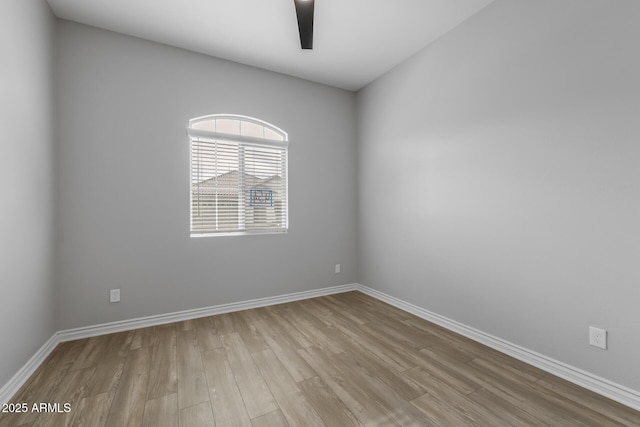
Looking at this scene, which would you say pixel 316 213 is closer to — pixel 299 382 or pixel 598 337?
pixel 299 382

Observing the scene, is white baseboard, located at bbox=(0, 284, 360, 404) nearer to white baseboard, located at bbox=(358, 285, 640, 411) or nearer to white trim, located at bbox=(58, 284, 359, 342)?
white trim, located at bbox=(58, 284, 359, 342)

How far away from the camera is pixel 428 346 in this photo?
239 cm

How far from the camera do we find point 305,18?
196 centimetres

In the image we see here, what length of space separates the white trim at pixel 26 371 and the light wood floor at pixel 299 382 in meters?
0.05

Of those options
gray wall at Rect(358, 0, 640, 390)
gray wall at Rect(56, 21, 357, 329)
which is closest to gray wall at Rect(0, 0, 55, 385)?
gray wall at Rect(56, 21, 357, 329)

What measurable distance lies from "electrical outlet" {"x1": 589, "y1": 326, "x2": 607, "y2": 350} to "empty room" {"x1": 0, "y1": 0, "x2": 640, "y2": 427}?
11 mm

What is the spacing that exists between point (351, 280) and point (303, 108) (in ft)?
8.37

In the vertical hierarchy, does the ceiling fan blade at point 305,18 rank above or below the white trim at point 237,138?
above

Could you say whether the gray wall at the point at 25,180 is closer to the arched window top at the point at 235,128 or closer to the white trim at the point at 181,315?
the white trim at the point at 181,315

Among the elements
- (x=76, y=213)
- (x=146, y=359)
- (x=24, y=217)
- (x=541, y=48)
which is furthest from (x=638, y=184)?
(x=76, y=213)

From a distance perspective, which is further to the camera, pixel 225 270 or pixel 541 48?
pixel 225 270

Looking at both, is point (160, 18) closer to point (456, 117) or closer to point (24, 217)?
point (24, 217)

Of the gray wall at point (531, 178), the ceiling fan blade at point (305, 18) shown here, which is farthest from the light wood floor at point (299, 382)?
the ceiling fan blade at point (305, 18)

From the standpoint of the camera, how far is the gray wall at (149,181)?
2.54 m
